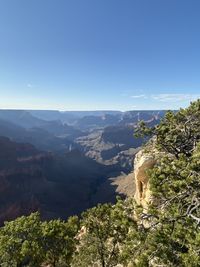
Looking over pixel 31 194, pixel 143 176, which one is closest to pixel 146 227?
pixel 143 176

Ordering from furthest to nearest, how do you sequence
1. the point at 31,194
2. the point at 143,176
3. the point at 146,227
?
the point at 31,194 → the point at 143,176 → the point at 146,227

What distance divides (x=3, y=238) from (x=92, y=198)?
168553 mm

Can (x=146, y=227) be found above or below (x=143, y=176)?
above

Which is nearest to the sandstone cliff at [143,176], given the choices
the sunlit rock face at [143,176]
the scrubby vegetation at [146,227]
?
the sunlit rock face at [143,176]

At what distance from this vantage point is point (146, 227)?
20828 millimetres

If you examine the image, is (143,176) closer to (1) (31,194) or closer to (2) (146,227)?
(2) (146,227)

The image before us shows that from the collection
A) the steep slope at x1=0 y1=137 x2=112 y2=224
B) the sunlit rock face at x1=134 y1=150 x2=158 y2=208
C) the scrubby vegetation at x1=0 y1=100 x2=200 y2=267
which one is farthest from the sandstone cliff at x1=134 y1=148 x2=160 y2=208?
the steep slope at x1=0 y1=137 x2=112 y2=224

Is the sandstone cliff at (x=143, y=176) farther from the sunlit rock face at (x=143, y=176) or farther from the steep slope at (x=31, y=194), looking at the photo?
the steep slope at (x=31, y=194)

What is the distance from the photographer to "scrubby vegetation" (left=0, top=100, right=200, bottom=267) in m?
15.7

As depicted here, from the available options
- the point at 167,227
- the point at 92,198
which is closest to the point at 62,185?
the point at 92,198

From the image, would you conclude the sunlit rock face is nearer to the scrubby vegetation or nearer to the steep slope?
the scrubby vegetation

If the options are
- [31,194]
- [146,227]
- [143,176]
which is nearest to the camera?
[146,227]

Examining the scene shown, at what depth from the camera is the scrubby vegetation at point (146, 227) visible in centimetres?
1570

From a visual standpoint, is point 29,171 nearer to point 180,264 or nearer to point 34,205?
point 34,205
